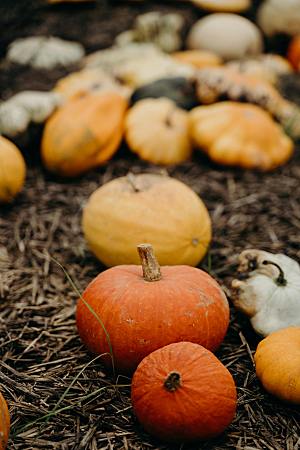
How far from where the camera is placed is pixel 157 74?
219 inches

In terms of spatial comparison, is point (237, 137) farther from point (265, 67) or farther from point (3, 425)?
point (3, 425)

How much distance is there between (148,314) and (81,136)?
2.39 m

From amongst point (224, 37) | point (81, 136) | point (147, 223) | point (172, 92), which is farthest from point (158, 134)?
point (224, 37)

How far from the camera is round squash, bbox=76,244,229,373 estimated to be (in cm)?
219

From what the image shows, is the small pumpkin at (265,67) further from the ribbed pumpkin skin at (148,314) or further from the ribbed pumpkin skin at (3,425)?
the ribbed pumpkin skin at (3,425)

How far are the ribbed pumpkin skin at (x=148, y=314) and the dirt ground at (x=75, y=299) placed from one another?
143 mm

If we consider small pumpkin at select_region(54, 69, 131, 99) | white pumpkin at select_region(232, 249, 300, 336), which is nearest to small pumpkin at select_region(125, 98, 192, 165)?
small pumpkin at select_region(54, 69, 131, 99)

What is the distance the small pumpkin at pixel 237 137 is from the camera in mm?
4332

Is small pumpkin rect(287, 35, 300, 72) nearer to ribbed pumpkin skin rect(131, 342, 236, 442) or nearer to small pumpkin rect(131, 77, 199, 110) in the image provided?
small pumpkin rect(131, 77, 199, 110)

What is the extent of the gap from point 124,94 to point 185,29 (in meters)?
3.32

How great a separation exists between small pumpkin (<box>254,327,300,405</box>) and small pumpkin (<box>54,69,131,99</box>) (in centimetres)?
316

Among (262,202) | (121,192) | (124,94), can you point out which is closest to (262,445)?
(121,192)

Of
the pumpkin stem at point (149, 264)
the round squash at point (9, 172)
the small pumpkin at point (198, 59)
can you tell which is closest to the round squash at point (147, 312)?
the pumpkin stem at point (149, 264)

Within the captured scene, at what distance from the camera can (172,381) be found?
1.78 metres
